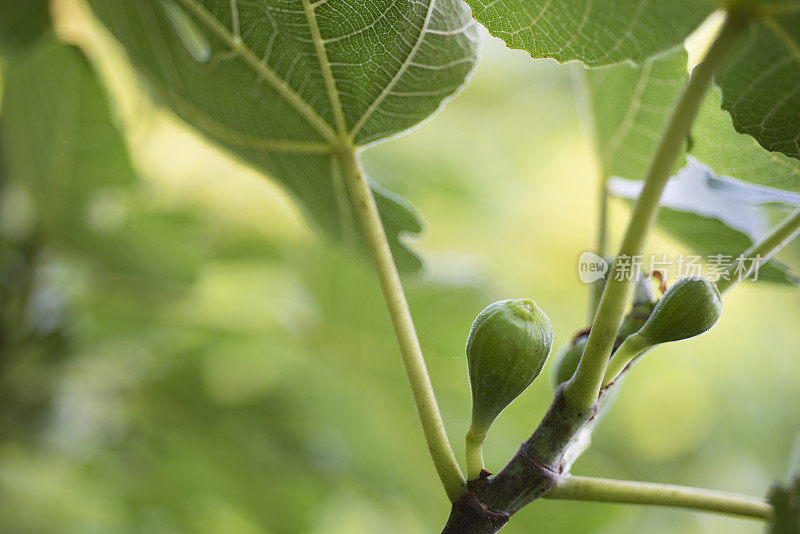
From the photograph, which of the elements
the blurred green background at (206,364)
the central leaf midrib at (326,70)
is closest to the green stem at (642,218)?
the central leaf midrib at (326,70)

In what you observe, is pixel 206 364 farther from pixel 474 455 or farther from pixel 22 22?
pixel 474 455

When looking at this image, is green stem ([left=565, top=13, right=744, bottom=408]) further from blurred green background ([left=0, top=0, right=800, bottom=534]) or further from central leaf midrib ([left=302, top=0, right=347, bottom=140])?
blurred green background ([left=0, top=0, right=800, bottom=534])

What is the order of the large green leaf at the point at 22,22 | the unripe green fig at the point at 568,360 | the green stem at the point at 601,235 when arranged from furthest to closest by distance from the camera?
the large green leaf at the point at 22,22, the green stem at the point at 601,235, the unripe green fig at the point at 568,360

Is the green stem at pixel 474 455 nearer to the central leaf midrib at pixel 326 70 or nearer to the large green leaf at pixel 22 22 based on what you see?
the central leaf midrib at pixel 326 70

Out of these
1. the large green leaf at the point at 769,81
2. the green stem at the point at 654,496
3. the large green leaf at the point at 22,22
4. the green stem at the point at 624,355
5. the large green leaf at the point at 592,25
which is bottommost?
the green stem at the point at 654,496

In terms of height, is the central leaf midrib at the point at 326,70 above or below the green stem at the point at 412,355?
above

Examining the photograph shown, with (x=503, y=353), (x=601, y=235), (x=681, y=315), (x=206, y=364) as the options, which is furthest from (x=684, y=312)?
(x=206, y=364)

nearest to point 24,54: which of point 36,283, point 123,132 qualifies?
point 123,132

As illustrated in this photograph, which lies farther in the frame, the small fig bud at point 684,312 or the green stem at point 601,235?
the green stem at point 601,235
